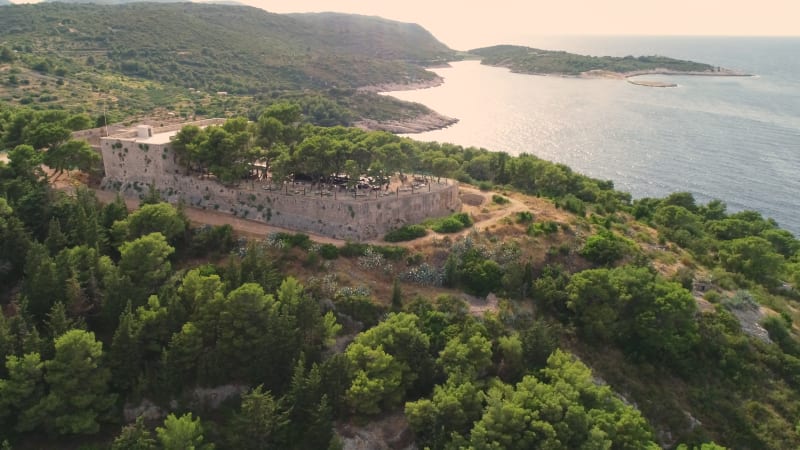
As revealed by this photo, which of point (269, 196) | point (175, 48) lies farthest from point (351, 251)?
point (175, 48)

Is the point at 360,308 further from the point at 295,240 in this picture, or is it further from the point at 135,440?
the point at 135,440

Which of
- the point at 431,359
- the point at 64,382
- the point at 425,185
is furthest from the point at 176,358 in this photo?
the point at 425,185

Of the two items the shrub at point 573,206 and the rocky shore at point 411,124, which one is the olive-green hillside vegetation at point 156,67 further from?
the shrub at point 573,206

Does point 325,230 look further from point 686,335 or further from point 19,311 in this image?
point 686,335

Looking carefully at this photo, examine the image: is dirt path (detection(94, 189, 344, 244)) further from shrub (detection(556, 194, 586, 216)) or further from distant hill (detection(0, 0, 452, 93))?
distant hill (detection(0, 0, 452, 93))

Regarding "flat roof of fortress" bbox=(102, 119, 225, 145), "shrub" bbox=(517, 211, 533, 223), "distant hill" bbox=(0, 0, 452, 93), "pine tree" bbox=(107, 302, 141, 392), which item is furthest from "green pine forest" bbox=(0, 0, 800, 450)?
"distant hill" bbox=(0, 0, 452, 93)

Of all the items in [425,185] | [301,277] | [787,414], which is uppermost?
[425,185]
